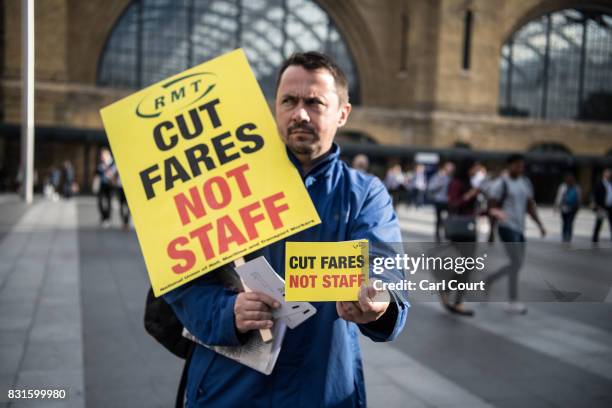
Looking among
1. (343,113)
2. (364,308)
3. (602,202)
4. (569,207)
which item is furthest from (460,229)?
(602,202)

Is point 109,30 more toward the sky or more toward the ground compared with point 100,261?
more toward the sky

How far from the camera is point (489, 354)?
4461mm

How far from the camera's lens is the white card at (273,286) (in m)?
1.34

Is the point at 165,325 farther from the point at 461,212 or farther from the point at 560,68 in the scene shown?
the point at 560,68

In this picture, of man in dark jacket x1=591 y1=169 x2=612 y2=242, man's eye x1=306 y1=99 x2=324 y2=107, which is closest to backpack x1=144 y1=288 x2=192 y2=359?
man's eye x1=306 y1=99 x2=324 y2=107

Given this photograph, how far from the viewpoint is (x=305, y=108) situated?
148 centimetres

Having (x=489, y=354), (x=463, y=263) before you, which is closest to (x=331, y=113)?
(x=463, y=263)

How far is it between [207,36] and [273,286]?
33.0m

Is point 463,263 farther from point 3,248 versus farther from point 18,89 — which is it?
point 18,89

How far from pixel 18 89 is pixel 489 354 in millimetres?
27066

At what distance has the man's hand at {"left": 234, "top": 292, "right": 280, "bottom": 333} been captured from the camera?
1.34m

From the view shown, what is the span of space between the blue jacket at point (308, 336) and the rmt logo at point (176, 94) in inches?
13.5

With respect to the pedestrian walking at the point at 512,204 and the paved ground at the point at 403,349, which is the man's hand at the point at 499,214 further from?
the paved ground at the point at 403,349

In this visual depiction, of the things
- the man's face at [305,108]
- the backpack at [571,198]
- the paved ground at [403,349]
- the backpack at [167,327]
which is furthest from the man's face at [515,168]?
the backpack at [571,198]
